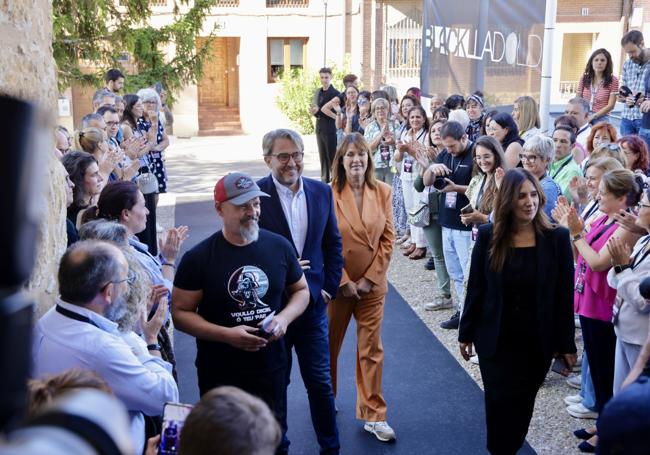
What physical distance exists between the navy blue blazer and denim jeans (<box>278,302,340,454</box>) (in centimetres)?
14

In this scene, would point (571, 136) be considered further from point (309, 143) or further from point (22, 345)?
point (309, 143)

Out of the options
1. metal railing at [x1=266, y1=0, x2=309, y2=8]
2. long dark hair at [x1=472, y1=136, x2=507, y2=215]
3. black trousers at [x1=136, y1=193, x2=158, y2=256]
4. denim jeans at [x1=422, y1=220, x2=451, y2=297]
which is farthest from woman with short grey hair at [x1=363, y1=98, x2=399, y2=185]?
metal railing at [x1=266, y1=0, x2=309, y2=8]

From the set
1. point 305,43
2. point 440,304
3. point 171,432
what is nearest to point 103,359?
point 171,432

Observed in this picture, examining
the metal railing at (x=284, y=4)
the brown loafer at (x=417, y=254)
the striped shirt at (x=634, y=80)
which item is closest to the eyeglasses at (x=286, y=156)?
the brown loafer at (x=417, y=254)

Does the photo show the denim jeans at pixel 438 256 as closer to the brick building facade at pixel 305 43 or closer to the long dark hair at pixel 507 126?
the long dark hair at pixel 507 126

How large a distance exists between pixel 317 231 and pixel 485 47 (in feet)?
23.7

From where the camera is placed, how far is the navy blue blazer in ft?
14.5

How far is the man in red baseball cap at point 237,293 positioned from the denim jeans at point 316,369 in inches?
20.7

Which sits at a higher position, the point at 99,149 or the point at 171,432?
the point at 99,149

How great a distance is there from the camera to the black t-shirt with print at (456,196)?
22.2 ft

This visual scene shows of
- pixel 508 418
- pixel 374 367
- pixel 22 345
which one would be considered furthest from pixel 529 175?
pixel 22 345

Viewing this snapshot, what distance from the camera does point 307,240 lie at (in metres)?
4.50

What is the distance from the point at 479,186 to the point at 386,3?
19.9 metres

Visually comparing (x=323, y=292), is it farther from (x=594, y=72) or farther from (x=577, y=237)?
(x=594, y=72)
